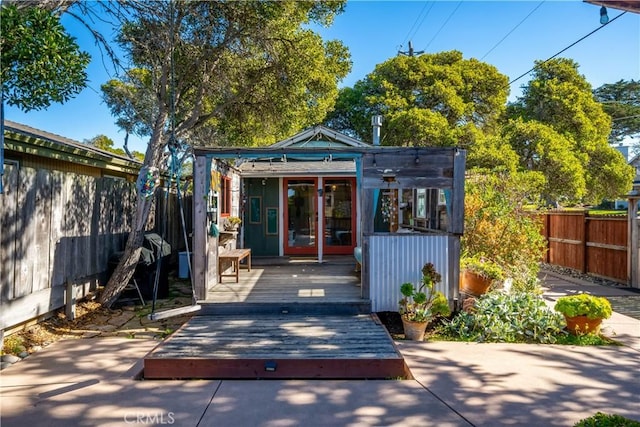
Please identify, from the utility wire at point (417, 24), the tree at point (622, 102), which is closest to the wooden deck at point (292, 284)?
the utility wire at point (417, 24)

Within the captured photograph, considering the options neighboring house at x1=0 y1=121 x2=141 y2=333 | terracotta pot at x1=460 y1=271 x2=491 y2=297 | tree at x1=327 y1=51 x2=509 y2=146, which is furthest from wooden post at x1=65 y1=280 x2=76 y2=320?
tree at x1=327 y1=51 x2=509 y2=146

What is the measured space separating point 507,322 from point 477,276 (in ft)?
3.16

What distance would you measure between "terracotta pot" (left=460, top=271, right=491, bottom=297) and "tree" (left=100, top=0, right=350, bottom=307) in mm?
4593

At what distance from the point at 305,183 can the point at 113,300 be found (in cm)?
502

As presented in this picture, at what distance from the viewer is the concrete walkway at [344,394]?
3.08 metres

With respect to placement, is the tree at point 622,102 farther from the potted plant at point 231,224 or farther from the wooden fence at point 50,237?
the wooden fence at point 50,237

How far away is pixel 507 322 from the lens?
532cm

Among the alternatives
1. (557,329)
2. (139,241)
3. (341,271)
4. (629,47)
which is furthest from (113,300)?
(629,47)

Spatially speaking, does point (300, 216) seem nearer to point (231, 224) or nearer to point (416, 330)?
point (231, 224)

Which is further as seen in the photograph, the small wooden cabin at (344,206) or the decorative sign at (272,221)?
the decorative sign at (272,221)

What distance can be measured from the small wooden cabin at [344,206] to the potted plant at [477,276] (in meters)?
0.58

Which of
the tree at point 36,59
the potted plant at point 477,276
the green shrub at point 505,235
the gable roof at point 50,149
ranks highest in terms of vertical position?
the tree at point 36,59

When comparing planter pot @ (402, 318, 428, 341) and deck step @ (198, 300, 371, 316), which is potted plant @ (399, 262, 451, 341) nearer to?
planter pot @ (402, 318, 428, 341)

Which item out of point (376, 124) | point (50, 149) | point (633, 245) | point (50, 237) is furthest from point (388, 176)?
point (633, 245)
